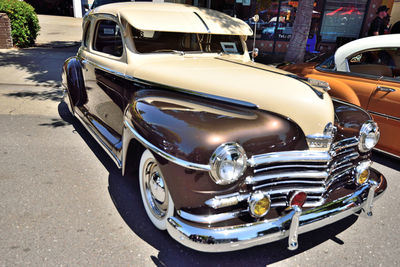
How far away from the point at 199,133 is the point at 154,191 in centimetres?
71

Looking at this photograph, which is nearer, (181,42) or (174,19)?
(174,19)

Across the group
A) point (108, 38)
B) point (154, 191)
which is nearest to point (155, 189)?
point (154, 191)

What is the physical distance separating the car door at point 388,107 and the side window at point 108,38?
120 inches

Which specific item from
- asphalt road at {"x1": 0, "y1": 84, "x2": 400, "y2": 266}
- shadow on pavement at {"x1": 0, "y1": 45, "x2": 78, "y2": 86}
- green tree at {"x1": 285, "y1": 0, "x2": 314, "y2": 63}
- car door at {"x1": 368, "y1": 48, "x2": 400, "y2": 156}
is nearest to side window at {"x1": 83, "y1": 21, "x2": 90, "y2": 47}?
asphalt road at {"x1": 0, "y1": 84, "x2": 400, "y2": 266}

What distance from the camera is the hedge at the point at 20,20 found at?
33.7ft

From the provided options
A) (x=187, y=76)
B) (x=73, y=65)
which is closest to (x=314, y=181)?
(x=187, y=76)

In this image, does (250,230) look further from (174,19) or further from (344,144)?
(174,19)

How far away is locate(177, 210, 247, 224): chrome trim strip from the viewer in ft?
6.56

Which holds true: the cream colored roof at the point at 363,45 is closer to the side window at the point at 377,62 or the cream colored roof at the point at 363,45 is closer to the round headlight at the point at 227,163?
the side window at the point at 377,62

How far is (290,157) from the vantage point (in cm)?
216

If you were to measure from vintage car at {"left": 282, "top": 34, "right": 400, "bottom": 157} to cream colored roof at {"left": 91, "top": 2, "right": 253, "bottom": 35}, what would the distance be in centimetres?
135

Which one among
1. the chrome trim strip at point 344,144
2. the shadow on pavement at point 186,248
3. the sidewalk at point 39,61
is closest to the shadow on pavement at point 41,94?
the sidewalk at point 39,61

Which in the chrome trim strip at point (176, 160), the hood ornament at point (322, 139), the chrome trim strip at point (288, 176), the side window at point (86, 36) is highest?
the side window at point (86, 36)

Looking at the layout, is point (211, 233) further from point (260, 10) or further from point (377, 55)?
point (260, 10)
